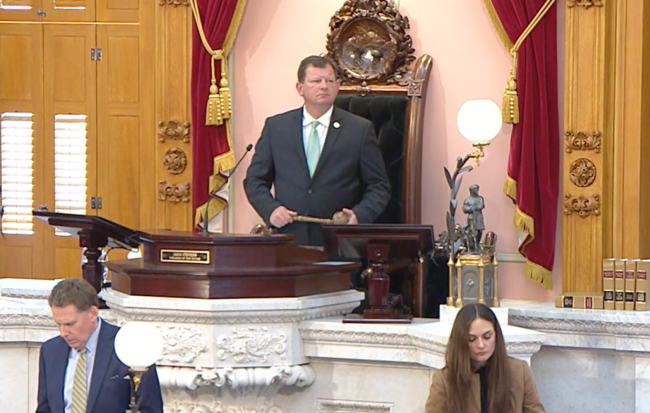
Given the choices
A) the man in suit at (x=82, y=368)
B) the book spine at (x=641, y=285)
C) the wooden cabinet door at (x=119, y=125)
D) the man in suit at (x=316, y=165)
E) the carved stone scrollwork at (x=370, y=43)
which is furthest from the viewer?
the wooden cabinet door at (x=119, y=125)

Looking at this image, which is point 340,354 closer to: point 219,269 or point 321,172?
point 219,269

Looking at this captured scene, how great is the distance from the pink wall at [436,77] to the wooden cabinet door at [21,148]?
136 cm

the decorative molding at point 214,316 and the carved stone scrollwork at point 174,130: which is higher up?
the carved stone scrollwork at point 174,130

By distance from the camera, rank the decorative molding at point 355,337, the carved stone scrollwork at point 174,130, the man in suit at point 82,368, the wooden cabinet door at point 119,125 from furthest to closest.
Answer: the wooden cabinet door at point 119,125
the carved stone scrollwork at point 174,130
the decorative molding at point 355,337
the man in suit at point 82,368

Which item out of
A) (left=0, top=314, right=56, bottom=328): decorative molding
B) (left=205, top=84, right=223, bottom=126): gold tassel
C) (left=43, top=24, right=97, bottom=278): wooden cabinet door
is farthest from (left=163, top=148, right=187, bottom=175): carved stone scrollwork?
(left=0, top=314, right=56, bottom=328): decorative molding

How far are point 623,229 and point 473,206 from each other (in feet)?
4.21

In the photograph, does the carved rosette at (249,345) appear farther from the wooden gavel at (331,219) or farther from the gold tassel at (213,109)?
the gold tassel at (213,109)

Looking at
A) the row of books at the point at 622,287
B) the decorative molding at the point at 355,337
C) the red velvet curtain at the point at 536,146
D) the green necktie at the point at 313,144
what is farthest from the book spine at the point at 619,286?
the green necktie at the point at 313,144

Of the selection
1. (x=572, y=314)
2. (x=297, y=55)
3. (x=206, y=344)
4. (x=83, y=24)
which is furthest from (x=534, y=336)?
(x=83, y=24)

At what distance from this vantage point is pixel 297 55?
303 inches

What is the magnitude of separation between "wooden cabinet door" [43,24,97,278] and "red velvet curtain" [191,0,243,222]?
844mm

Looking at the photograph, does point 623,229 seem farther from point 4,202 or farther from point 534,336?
point 4,202

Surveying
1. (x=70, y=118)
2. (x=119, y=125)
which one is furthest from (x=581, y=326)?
(x=70, y=118)

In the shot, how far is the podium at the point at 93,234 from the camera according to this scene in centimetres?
618
